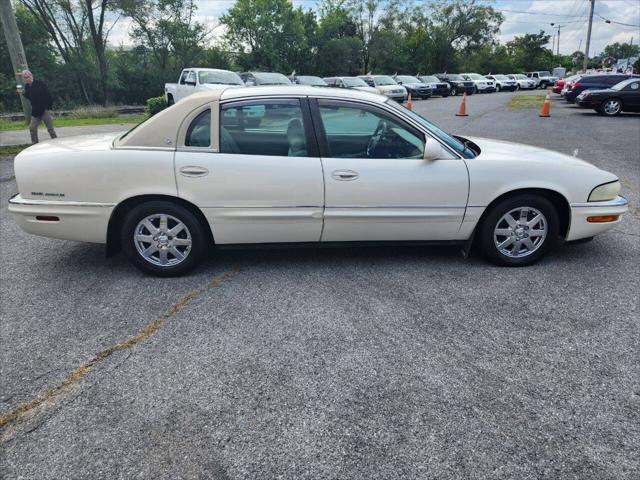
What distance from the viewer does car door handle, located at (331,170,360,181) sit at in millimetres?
3824

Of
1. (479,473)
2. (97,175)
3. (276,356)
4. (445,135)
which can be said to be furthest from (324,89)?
(479,473)

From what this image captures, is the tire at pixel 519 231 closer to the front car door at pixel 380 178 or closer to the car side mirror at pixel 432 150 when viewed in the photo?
the front car door at pixel 380 178

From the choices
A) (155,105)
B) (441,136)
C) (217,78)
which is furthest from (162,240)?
(155,105)

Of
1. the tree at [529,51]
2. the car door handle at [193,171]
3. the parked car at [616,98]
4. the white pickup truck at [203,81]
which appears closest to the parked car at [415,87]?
the parked car at [616,98]

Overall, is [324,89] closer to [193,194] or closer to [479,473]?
[193,194]

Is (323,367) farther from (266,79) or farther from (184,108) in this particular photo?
(266,79)

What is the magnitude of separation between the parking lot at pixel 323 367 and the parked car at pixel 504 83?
38.3 meters

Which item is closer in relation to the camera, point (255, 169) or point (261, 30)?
point (255, 169)

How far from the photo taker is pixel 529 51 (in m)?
72.0

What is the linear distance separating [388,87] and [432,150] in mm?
22467

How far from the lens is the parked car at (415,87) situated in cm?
2961

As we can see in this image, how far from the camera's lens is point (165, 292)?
3805 mm

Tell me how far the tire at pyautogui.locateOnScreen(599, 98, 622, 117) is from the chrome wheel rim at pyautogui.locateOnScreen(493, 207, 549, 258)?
1698 centimetres

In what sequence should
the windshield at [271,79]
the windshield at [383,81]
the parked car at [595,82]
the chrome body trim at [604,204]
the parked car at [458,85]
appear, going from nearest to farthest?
1. the chrome body trim at [604,204]
2. the parked car at [595,82]
3. the windshield at [271,79]
4. the windshield at [383,81]
5. the parked car at [458,85]
